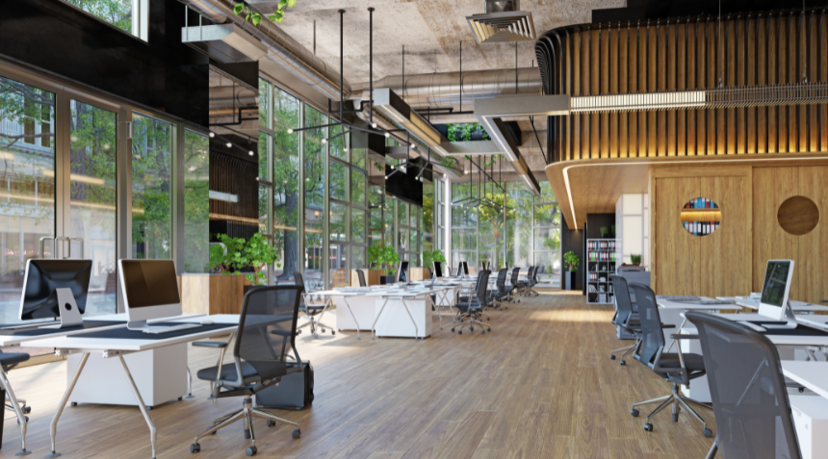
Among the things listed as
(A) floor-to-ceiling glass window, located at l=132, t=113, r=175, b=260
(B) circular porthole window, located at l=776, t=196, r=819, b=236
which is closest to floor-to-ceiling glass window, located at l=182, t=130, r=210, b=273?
(A) floor-to-ceiling glass window, located at l=132, t=113, r=175, b=260

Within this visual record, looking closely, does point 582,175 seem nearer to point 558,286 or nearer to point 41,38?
point 41,38

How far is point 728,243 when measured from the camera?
8.29m

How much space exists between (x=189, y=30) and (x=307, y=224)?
592cm

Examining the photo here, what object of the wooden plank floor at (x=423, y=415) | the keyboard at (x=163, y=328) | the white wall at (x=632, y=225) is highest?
the white wall at (x=632, y=225)

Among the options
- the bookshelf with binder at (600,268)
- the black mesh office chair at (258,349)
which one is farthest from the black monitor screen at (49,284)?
the bookshelf with binder at (600,268)

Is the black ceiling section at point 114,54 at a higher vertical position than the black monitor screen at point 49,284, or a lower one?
higher

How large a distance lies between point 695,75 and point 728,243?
2.39 m

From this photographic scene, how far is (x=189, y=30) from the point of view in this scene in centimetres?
769

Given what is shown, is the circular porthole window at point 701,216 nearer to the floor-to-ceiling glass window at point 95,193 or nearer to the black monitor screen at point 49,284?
the black monitor screen at point 49,284

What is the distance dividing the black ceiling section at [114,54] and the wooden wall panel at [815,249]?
899 cm

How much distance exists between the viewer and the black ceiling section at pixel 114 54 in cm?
638

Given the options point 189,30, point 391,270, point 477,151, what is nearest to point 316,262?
A: point 391,270

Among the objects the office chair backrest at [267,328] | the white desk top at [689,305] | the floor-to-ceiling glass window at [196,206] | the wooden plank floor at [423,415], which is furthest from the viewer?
the floor-to-ceiling glass window at [196,206]

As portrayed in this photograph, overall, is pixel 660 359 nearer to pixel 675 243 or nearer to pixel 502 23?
pixel 502 23
